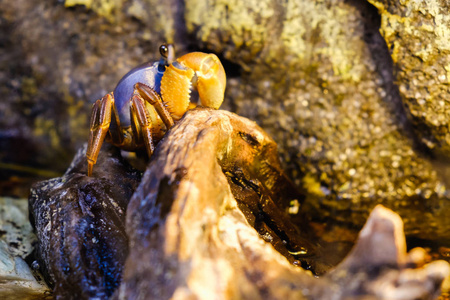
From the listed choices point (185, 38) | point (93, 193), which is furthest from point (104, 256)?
point (185, 38)

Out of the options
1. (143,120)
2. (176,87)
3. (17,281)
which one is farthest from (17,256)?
(176,87)

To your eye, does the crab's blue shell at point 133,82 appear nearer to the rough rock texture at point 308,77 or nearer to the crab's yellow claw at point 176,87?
the crab's yellow claw at point 176,87

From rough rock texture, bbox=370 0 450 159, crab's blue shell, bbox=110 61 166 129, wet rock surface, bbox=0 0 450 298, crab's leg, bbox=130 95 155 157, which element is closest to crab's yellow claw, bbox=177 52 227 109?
crab's blue shell, bbox=110 61 166 129

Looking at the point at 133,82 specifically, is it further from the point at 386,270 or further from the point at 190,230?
the point at 386,270

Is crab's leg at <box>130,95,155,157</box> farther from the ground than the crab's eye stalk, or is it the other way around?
the crab's eye stalk

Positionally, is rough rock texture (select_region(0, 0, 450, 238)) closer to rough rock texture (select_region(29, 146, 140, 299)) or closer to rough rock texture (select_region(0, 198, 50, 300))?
rough rock texture (select_region(0, 198, 50, 300))
